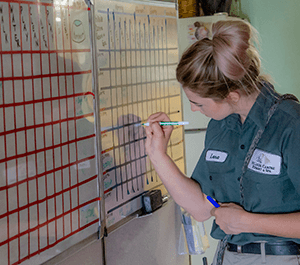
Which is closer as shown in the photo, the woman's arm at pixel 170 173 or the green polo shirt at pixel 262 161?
the green polo shirt at pixel 262 161

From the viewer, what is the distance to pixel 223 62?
1.12m

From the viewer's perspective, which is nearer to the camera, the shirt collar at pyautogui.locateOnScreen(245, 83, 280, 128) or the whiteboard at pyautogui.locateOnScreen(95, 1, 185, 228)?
the shirt collar at pyautogui.locateOnScreen(245, 83, 280, 128)

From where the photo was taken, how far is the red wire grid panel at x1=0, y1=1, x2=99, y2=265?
3.03ft

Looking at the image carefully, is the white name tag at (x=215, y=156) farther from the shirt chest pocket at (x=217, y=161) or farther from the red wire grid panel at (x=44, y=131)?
the red wire grid panel at (x=44, y=131)

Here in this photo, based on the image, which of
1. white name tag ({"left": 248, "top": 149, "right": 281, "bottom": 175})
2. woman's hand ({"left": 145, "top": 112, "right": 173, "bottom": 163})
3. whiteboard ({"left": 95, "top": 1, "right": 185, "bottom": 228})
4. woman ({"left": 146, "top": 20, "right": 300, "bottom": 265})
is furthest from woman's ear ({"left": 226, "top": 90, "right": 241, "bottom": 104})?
whiteboard ({"left": 95, "top": 1, "right": 185, "bottom": 228})

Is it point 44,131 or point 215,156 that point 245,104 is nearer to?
point 215,156

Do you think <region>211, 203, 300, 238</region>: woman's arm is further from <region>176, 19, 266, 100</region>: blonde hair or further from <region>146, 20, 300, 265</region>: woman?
<region>176, 19, 266, 100</region>: blonde hair

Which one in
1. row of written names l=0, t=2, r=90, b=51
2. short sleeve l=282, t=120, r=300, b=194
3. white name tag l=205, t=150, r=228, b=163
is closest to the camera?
row of written names l=0, t=2, r=90, b=51

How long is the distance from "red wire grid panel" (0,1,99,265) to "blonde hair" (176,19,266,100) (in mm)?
328

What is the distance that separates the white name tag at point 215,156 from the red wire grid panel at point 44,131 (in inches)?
16.1

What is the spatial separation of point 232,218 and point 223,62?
18.5 inches

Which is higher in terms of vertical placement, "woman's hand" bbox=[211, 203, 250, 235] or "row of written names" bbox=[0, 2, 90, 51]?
"row of written names" bbox=[0, 2, 90, 51]

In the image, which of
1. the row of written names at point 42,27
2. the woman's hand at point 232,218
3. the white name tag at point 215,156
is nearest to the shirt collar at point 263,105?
the white name tag at point 215,156

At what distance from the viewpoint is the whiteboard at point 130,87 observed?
1.30 meters
